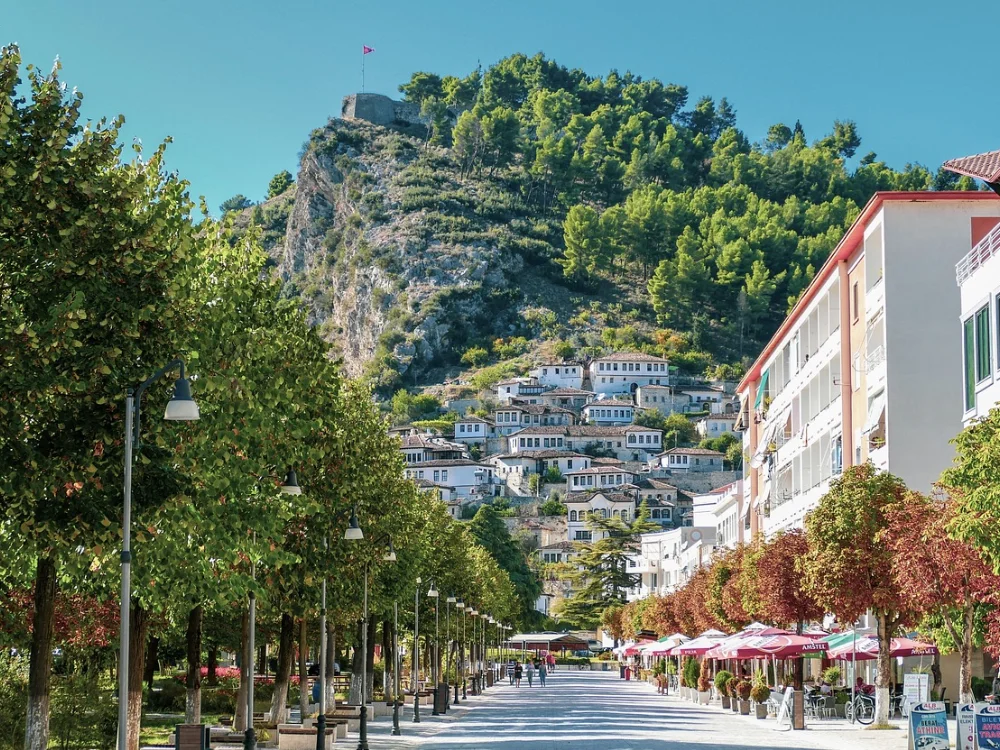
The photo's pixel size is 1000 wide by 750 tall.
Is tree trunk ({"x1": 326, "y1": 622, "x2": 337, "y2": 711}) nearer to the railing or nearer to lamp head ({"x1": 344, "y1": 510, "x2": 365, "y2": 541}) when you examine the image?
lamp head ({"x1": 344, "y1": 510, "x2": 365, "y2": 541})

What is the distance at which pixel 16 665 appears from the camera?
3309cm

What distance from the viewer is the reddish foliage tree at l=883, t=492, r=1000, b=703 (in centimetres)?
3447

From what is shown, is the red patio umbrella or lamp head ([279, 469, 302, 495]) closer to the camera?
lamp head ([279, 469, 302, 495])

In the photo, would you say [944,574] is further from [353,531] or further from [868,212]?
[868,212]

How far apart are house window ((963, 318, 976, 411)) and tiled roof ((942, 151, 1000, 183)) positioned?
406 centimetres

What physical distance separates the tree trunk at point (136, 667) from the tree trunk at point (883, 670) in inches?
905

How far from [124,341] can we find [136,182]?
245cm

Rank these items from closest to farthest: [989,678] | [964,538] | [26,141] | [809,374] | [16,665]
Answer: [26,141], [964,538], [16,665], [989,678], [809,374]

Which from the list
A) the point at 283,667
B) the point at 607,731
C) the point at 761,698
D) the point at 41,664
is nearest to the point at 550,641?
the point at 761,698

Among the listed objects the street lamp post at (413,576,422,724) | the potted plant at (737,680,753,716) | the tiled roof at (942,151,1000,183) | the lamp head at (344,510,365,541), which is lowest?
the potted plant at (737,680,753,716)

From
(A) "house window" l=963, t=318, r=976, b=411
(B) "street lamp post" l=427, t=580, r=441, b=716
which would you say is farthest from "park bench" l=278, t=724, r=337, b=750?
(B) "street lamp post" l=427, t=580, r=441, b=716

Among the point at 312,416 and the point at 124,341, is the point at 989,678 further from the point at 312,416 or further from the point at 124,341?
the point at 124,341

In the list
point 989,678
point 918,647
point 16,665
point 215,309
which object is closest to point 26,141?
point 215,309

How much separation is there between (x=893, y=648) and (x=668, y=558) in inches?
4235
